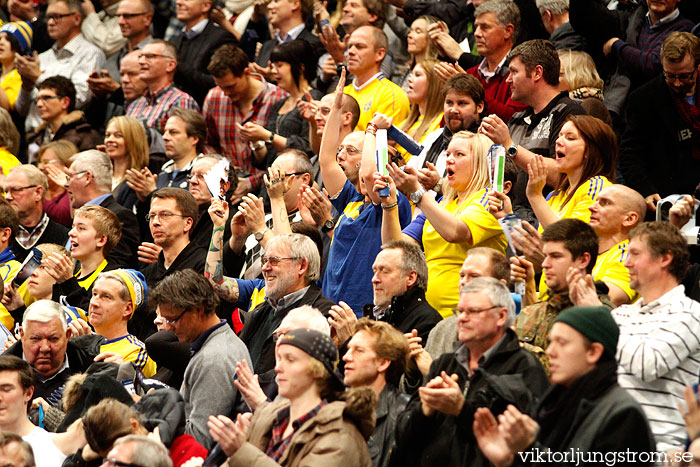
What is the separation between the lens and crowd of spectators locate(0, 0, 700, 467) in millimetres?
4438

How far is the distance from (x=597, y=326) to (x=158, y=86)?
257 inches

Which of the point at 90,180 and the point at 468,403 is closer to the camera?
the point at 468,403

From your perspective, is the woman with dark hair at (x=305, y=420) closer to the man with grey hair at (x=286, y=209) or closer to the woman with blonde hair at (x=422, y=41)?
the man with grey hair at (x=286, y=209)

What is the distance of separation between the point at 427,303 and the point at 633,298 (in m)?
0.98

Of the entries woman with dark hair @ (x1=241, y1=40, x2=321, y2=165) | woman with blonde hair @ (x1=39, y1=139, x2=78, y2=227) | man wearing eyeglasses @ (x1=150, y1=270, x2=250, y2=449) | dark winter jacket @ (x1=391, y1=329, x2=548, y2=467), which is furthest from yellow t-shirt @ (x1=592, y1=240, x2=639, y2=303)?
woman with blonde hair @ (x1=39, y1=139, x2=78, y2=227)

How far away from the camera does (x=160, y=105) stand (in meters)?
9.69

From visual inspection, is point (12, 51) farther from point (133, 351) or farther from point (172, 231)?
point (133, 351)

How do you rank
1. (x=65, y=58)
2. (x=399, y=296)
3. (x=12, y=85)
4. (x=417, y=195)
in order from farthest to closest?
(x=65, y=58), (x=12, y=85), (x=417, y=195), (x=399, y=296)

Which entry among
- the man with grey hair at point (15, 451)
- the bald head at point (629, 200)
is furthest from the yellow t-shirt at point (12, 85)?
the bald head at point (629, 200)

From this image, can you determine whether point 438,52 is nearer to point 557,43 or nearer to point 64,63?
point 557,43

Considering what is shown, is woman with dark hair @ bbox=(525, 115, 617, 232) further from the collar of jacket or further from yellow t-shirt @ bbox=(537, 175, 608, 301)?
the collar of jacket

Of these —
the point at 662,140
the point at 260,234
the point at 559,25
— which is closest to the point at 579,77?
the point at 662,140

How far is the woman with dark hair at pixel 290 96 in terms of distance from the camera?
859 centimetres

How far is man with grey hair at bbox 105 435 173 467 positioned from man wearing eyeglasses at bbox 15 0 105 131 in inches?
266
